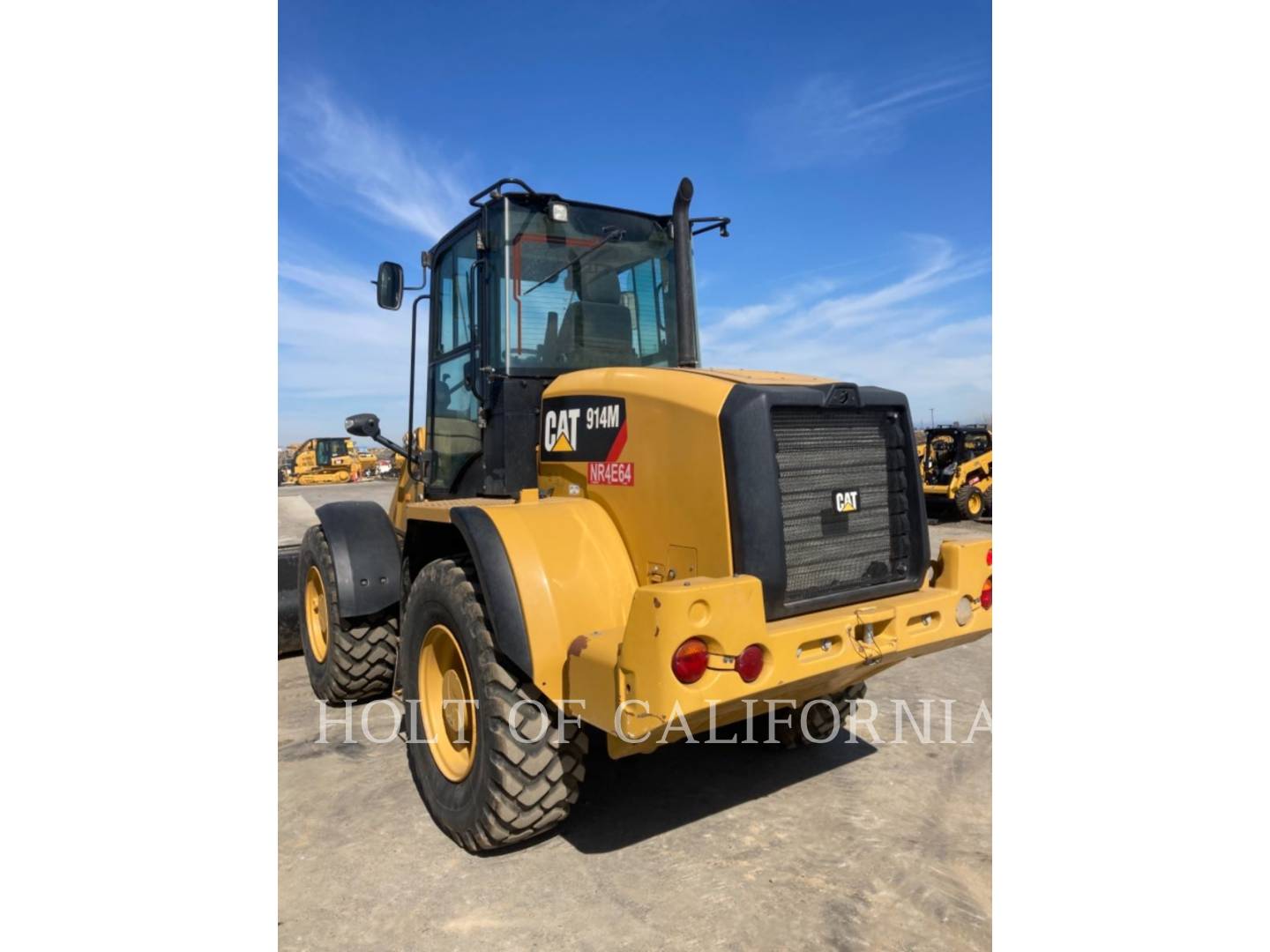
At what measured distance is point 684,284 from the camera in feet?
13.2

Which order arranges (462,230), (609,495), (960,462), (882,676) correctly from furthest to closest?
(960,462) < (882,676) < (462,230) < (609,495)

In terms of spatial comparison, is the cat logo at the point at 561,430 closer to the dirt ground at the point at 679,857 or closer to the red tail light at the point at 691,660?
the red tail light at the point at 691,660

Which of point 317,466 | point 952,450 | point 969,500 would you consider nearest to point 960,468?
point 969,500

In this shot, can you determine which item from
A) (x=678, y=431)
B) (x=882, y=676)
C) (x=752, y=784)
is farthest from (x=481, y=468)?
(x=882, y=676)

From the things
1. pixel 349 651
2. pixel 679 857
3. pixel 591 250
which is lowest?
pixel 679 857

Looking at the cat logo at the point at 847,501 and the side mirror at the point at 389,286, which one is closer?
the cat logo at the point at 847,501

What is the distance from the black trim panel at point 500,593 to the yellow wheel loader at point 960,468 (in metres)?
14.3

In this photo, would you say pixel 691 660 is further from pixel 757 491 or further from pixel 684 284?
pixel 684 284

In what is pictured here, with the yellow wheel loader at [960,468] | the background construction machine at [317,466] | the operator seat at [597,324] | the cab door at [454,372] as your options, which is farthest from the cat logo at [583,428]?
the background construction machine at [317,466]

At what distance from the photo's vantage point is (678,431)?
3031 millimetres

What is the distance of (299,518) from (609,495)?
16.8 m

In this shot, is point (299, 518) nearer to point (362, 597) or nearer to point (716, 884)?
point (362, 597)

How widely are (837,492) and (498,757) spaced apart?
167 centimetres

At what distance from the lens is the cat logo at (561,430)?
12.0 ft
